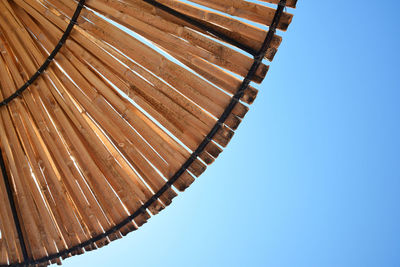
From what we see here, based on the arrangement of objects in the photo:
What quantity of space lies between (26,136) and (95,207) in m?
1.27

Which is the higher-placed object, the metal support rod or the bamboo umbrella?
the bamboo umbrella

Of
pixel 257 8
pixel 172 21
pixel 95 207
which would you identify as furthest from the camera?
pixel 95 207

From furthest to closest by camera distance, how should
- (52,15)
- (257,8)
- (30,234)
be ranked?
(30,234), (52,15), (257,8)

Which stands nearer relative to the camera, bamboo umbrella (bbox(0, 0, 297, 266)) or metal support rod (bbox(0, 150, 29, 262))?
bamboo umbrella (bbox(0, 0, 297, 266))

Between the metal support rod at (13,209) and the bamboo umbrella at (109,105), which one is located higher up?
the bamboo umbrella at (109,105)

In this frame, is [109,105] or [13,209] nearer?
[109,105]

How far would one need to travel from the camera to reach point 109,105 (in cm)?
415

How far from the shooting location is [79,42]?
4043 mm

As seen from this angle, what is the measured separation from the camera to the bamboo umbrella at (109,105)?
347 cm

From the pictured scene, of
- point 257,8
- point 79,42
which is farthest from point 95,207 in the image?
point 257,8

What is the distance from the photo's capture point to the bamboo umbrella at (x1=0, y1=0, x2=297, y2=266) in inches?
137

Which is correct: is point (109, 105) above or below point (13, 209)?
above

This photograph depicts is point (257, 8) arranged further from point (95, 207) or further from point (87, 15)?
point (95, 207)

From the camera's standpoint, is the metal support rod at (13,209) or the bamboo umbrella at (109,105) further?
the metal support rod at (13,209)
